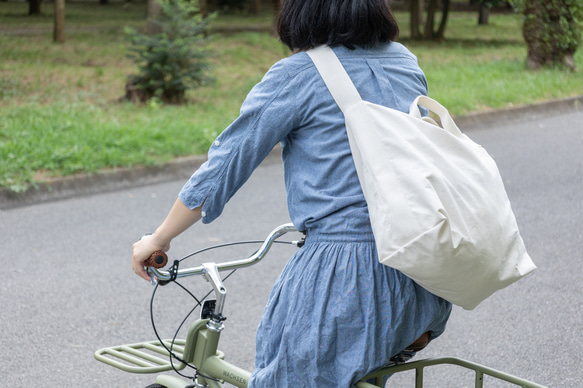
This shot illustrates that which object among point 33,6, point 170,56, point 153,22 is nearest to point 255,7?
point 33,6

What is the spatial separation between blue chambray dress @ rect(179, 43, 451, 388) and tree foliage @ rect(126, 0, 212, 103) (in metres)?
8.40

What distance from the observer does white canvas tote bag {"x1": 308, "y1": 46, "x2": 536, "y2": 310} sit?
1.61m

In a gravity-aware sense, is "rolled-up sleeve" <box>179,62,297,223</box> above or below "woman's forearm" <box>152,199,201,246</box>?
above

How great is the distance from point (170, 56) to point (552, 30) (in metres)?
7.13

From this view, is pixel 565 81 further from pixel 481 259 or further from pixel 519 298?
pixel 481 259

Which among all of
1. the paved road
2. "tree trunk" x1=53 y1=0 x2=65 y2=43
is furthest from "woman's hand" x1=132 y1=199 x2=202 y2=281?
"tree trunk" x1=53 y1=0 x2=65 y2=43

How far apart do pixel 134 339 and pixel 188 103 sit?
6.96m

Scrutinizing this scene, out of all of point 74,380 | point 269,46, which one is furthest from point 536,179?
point 269,46

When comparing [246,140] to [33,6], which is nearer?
[246,140]

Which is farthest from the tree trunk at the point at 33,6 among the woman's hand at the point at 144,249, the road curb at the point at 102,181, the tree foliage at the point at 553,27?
the woman's hand at the point at 144,249

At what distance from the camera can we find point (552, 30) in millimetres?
13156

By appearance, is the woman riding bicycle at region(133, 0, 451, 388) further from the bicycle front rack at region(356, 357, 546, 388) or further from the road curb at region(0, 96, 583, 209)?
the road curb at region(0, 96, 583, 209)

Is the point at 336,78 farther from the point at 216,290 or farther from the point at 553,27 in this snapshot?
the point at 553,27

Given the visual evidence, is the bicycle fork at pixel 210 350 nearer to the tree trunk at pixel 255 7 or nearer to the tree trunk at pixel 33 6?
the tree trunk at pixel 33 6
